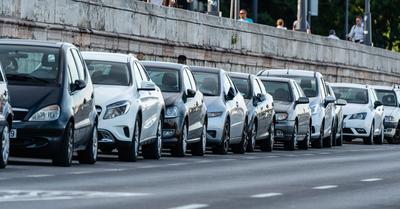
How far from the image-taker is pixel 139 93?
25562mm

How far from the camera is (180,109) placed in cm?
2823

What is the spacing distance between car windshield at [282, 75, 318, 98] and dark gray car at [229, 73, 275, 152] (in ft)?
18.7

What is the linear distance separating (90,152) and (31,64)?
1.54 meters

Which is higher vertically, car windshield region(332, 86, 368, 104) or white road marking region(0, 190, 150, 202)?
car windshield region(332, 86, 368, 104)

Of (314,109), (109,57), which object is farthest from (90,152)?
(314,109)

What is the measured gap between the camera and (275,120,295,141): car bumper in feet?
122

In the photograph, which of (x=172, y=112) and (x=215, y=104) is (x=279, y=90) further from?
(x=172, y=112)

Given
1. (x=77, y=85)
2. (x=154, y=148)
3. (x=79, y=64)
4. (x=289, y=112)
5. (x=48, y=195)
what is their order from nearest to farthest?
1. (x=48, y=195)
2. (x=77, y=85)
3. (x=79, y=64)
4. (x=154, y=148)
5. (x=289, y=112)

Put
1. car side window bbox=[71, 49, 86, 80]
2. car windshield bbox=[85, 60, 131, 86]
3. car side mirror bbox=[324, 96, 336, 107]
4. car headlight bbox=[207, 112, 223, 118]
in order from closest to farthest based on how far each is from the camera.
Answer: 1. car side window bbox=[71, 49, 86, 80]
2. car windshield bbox=[85, 60, 131, 86]
3. car headlight bbox=[207, 112, 223, 118]
4. car side mirror bbox=[324, 96, 336, 107]

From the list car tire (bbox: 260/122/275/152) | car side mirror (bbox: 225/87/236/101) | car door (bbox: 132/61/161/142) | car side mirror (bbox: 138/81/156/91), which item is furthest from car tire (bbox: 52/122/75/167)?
car tire (bbox: 260/122/275/152)

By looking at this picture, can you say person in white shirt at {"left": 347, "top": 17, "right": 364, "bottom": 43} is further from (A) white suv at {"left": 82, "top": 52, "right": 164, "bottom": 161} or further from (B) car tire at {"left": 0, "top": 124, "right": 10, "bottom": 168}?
(B) car tire at {"left": 0, "top": 124, "right": 10, "bottom": 168}

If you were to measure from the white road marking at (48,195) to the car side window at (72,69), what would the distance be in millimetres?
6355

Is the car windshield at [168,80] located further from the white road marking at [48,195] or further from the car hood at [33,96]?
the white road marking at [48,195]

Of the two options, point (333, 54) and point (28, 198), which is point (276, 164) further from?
point (333, 54)
